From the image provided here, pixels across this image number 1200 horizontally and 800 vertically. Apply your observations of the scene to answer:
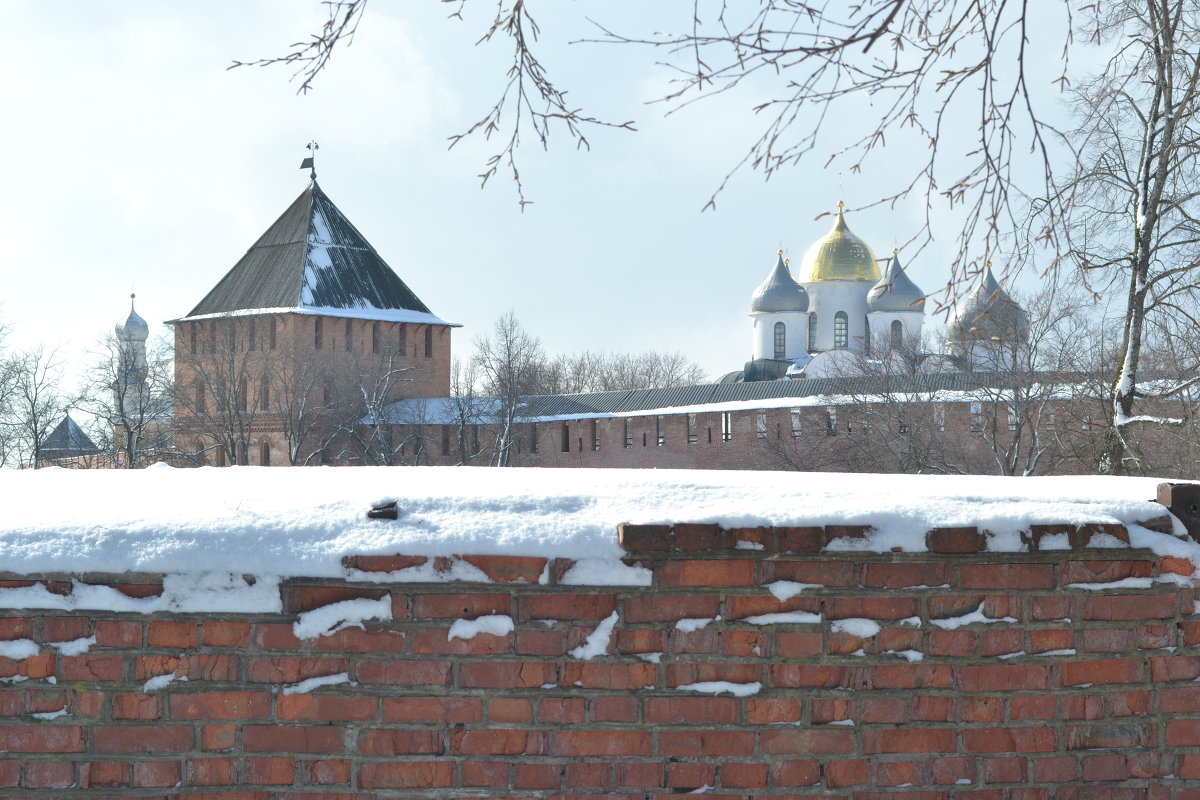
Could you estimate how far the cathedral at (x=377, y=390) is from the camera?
1518 inches

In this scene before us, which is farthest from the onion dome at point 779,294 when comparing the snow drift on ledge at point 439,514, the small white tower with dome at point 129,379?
the snow drift on ledge at point 439,514

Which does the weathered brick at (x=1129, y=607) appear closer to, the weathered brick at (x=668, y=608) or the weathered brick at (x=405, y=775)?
the weathered brick at (x=668, y=608)

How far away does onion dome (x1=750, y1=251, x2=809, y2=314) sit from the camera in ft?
198

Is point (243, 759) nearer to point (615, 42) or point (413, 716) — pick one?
point (413, 716)

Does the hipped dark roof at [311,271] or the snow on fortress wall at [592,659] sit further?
the hipped dark roof at [311,271]

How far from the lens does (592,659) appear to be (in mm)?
2629

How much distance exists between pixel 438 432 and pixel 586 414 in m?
5.19

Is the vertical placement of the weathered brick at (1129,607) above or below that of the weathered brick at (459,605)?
below

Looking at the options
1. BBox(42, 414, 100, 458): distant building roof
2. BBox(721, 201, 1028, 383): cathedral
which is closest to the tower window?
BBox(721, 201, 1028, 383): cathedral

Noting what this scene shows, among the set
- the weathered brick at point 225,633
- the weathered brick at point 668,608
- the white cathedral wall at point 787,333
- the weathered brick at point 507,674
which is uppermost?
the white cathedral wall at point 787,333

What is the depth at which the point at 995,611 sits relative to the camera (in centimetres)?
274

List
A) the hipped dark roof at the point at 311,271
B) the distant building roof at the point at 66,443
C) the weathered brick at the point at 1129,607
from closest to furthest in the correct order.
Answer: the weathered brick at the point at 1129,607 → the hipped dark roof at the point at 311,271 → the distant building roof at the point at 66,443

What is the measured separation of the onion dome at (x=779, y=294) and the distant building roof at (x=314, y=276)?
17.3 m

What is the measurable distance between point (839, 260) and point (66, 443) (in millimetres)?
32939
